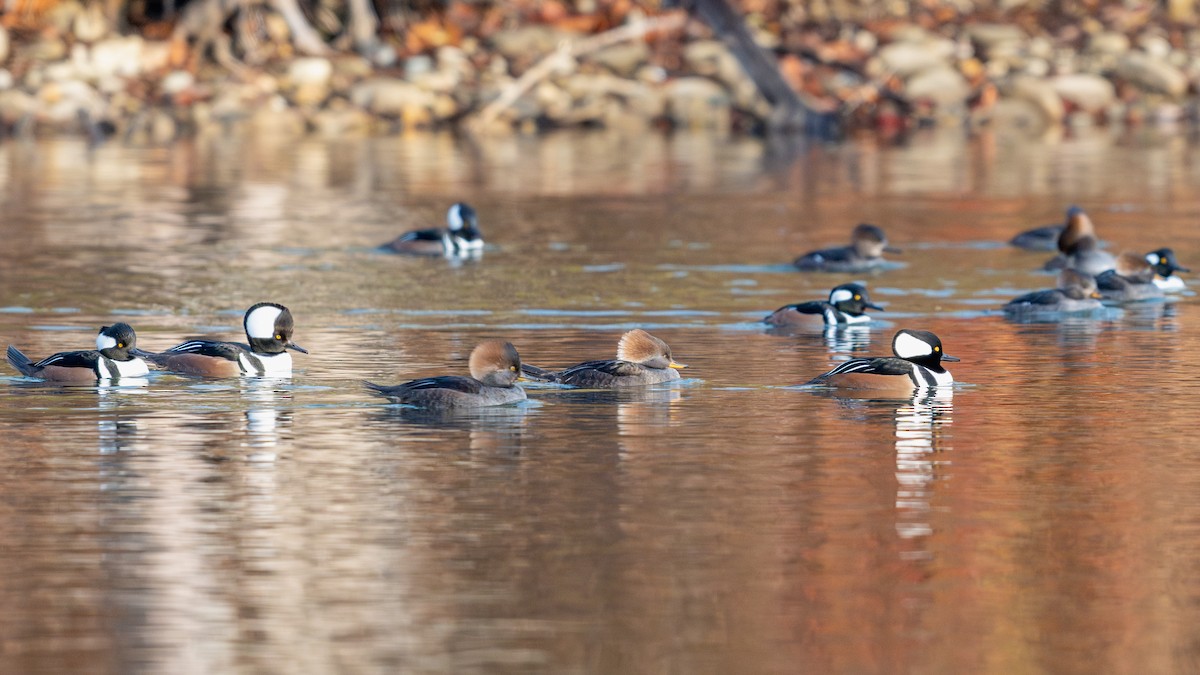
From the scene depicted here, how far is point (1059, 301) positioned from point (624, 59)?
109 feet

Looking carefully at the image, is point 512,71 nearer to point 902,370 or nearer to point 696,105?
point 696,105

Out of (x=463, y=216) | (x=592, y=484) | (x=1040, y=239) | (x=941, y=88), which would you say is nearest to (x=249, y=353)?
(x=592, y=484)

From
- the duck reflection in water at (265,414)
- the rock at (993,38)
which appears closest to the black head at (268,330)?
the duck reflection in water at (265,414)

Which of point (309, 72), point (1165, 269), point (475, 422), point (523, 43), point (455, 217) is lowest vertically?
point (475, 422)

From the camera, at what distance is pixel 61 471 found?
12.2 metres

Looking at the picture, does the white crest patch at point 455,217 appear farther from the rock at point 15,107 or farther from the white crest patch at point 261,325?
the rock at point 15,107

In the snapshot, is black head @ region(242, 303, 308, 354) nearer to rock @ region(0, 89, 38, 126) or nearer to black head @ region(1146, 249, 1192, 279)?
black head @ region(1146, 249, 1192, 279)

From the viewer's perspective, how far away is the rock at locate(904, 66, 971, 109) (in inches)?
2050

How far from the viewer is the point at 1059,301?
1967 centimetres

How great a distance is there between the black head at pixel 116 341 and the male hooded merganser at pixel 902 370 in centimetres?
468

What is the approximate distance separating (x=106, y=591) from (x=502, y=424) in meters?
4.43

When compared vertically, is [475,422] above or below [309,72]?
below

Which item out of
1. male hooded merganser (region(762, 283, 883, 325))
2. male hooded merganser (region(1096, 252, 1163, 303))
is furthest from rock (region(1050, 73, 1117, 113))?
male hooded merganser (region(762, 283, 883, 325))

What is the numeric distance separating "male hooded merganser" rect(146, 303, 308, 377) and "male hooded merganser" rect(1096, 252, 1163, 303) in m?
8.37
